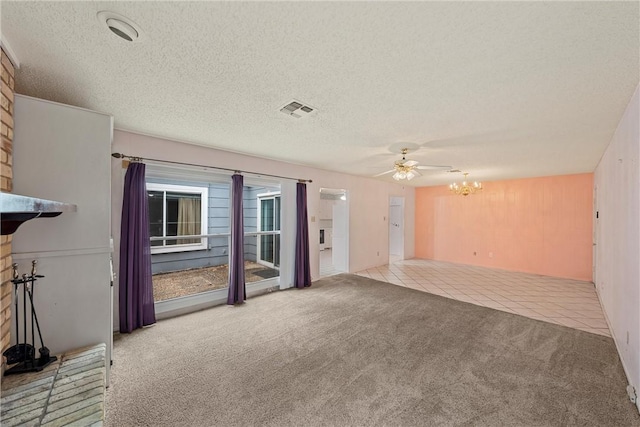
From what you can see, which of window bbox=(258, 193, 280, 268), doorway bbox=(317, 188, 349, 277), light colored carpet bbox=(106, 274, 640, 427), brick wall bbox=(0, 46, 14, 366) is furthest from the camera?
doorway bbox=(317, 188, 349, 277)

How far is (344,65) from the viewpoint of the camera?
5.39ft

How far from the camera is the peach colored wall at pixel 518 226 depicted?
5.46 metres

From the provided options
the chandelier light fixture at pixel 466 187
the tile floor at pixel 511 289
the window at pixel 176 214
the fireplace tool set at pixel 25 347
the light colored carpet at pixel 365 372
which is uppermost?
the chandelier light fixture at pixel 466 187

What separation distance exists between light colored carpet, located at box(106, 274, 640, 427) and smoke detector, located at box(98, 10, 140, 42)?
2.45 m

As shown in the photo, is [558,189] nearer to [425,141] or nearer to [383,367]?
[425,141]

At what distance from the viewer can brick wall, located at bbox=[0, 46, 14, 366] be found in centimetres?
151

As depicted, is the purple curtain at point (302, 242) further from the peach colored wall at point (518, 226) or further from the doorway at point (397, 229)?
the peach colored wall at point (518, 226)

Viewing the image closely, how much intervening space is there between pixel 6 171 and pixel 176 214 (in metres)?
3.08

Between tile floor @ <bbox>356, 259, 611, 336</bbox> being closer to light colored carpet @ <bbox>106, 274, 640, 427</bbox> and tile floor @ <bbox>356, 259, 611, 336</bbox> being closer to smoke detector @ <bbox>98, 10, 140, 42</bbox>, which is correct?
light colored carpet @ <bbox>106, 274, 640, 427</bbox>

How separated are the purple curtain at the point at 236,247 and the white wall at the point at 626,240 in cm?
420

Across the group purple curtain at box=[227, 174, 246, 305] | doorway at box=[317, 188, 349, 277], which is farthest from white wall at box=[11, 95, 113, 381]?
doorway at box=[317, 188, 349, 277]

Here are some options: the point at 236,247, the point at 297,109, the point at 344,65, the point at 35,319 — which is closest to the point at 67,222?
the point at 35,319

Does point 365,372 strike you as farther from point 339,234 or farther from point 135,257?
point 339,234

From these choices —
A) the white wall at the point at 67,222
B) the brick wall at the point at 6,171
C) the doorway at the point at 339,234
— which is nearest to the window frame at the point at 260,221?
the doorway at the point at 339,234
